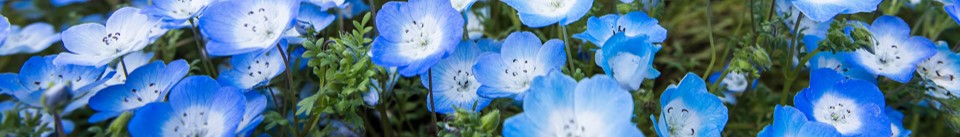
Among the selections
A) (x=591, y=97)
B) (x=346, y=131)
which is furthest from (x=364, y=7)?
(x=591, y=97)

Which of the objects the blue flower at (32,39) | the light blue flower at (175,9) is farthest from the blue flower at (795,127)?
the blue flower at (32,39)

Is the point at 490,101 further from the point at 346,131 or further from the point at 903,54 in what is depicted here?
the point at 903,54

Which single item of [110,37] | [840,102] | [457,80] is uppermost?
[110,37]

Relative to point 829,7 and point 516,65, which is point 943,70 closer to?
point 829,7

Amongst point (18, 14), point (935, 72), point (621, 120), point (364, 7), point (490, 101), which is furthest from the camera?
point (18, 14)

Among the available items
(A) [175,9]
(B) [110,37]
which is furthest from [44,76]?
(A) [175,9]

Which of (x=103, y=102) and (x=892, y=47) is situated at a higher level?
(x=103, y=102)

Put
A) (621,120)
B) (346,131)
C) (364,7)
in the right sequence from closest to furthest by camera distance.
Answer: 1. (621,120)
2. (346,131)
3. (364,7)

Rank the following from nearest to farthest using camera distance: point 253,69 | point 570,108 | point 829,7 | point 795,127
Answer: point 570,108 < point 795,127 < point 829,7 < point 253,69
